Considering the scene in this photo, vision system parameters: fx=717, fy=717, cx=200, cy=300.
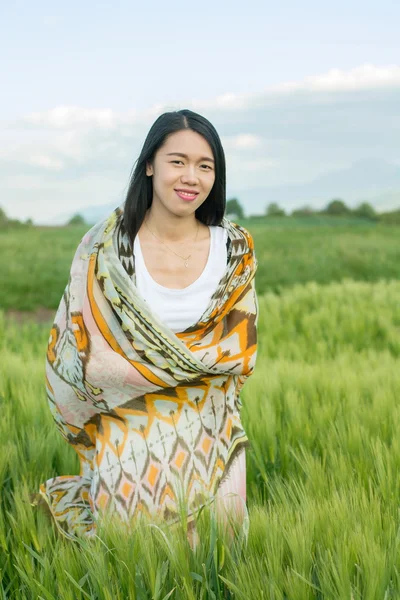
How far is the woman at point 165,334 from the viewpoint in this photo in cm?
198

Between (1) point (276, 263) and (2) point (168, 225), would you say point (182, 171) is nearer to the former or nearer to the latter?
(2) point (168, 225)

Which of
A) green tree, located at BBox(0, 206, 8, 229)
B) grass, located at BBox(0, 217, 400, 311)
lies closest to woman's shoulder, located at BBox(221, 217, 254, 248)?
grass, located at BBox(0, 217, 400, 311)

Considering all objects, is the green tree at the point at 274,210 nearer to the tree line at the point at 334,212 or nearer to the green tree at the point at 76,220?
the tree line at the point at 334,212

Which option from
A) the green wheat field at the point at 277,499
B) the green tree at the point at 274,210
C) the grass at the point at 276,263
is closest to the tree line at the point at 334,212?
the green tree at the point at 274,210

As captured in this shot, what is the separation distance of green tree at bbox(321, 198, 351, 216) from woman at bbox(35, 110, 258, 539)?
2340 centimetres

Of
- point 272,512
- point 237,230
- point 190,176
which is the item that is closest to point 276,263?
point 237,230

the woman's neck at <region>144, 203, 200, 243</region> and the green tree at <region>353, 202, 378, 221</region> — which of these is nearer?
the woman's neck at <region>144, 203, 200, 243</region>

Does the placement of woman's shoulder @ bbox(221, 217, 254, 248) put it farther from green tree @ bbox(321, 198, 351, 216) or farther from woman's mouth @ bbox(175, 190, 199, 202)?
green tree @ bbox(321, 198, 351, 216)

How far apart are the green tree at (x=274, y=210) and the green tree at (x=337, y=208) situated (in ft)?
5.03

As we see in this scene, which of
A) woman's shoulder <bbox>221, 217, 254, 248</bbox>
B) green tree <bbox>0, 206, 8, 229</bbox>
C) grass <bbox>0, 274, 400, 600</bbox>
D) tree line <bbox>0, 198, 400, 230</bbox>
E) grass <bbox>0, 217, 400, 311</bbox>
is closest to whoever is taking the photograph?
grass <bbox>0, 274, 400, 600</bbox>

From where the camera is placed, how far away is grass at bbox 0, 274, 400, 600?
1.57 metres

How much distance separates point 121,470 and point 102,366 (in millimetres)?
293

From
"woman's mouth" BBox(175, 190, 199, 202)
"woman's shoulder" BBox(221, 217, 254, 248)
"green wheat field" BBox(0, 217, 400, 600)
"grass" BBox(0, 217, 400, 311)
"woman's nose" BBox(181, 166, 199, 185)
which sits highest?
"woman's nose" BBox(181, 166, 199, 185)

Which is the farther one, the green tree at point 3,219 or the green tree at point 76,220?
the green tree at point 76,220
